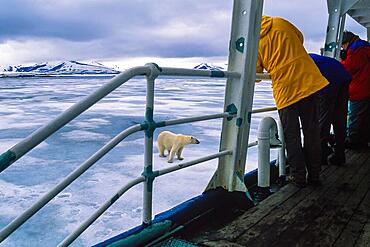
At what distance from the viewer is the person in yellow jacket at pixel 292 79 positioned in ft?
7.40

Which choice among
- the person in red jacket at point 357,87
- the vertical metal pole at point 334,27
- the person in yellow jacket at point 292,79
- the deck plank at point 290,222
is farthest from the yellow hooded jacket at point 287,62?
the vertical metal pole at point 334,27

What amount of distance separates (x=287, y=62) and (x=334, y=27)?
2.16 metres

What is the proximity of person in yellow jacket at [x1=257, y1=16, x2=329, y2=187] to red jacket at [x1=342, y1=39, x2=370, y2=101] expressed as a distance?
1.27 metres

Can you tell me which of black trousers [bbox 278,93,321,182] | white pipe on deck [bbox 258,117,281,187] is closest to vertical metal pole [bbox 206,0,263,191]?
white pipe on deck [bbox 258,117,281,187]

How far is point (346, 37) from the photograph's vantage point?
330 centimetres

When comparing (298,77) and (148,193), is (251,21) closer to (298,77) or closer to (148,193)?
(298,77)

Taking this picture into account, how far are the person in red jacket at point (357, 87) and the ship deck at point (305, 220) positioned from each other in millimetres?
1348

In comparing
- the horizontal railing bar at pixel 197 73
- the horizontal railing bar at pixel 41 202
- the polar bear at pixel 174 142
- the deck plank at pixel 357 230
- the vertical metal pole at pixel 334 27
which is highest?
the vertical metal pole at pixel 334 27

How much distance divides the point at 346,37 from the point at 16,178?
374 centimetres

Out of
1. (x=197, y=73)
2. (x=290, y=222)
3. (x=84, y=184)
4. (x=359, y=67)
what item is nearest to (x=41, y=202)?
(x=197, y=73)

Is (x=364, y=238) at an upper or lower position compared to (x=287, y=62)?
lower

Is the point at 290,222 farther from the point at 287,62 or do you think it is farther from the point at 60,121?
the point at 60,121

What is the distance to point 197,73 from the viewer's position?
1.83 meters

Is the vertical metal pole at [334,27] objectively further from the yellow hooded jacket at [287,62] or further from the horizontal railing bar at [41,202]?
the horizontal railing bar at [41,202]
